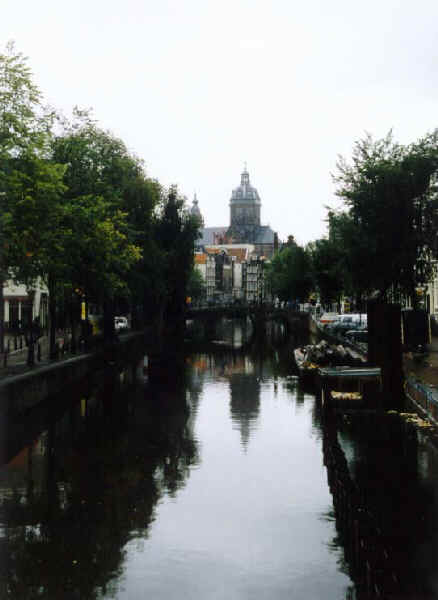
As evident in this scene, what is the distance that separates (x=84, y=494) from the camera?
1822 cm

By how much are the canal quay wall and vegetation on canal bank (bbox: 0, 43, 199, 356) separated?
2.06 meters

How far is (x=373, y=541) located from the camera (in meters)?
12.6

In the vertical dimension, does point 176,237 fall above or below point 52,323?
above

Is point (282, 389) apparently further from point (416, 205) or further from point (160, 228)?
point (160, 228)

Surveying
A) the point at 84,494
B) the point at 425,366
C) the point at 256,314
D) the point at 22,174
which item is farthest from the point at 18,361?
the point at 256,314

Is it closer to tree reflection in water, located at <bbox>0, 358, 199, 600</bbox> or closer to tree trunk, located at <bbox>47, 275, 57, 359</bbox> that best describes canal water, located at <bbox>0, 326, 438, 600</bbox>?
tree reflection in water, located at <bbox>0, 358, 199, 600</bbox>

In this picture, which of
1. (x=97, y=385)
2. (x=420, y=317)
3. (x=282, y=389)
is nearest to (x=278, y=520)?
(x=282, y=389)

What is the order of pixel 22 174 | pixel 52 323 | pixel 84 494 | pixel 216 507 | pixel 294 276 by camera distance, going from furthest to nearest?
pixel 294 276, pixel 52 323, pixel 22 174, pixel 84 494, pixel 216 507

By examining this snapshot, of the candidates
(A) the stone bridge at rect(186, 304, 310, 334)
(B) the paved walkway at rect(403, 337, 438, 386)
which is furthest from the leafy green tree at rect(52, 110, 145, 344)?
(A) the stone bridge at rect(186, 304, 310, 334)

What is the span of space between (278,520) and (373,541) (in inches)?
156

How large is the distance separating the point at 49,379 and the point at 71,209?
25.1 feet

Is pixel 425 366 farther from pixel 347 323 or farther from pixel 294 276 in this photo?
pixel 294 276

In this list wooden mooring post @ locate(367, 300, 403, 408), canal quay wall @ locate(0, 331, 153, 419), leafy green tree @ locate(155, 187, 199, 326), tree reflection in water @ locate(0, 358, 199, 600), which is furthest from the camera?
leafy green tree @ locate(155, 187, 199, 326)

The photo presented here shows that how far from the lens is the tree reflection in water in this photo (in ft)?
42.8
